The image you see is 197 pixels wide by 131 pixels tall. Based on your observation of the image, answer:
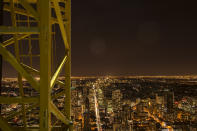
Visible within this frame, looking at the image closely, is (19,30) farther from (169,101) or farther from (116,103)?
(169,101)

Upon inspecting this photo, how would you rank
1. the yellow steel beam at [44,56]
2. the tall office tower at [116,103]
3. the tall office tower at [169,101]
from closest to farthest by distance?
the yellow steel beam at [44,56], the tall office tower at [169,101], the tall office tower at [116,103]

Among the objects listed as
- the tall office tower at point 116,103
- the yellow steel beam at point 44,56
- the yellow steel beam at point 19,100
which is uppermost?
the yellow steel beam at point 44,56

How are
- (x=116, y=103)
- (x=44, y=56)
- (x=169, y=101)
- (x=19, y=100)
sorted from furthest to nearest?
(x=116, y=103) → (x=169, y=101) → (x=19, y=100) → (x=44, y=56)

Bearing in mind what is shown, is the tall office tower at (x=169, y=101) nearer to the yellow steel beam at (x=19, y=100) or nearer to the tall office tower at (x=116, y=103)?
the tall office tower at (x=116, y=103)

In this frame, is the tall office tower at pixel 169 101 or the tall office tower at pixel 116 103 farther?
the tall office tower at pixel 116 103

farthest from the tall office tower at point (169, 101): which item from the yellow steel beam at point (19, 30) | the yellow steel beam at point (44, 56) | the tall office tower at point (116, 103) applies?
the yellow steel beam at point (19, 30)

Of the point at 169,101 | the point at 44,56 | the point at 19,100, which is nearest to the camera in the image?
the point at 44,56

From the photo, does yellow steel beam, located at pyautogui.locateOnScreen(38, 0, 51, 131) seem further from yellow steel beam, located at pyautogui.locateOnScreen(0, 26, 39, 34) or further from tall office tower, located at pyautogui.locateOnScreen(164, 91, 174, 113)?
tall office tower, located at pyautogui.locateOnScreen(164, 91, 174, 113)

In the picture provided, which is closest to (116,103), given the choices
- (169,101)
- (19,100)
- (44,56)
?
(169,101)

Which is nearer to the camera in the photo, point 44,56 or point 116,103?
point 44,56

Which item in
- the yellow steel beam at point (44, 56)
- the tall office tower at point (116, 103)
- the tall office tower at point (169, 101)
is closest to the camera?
the yellow steel beam at point (44, 56)
